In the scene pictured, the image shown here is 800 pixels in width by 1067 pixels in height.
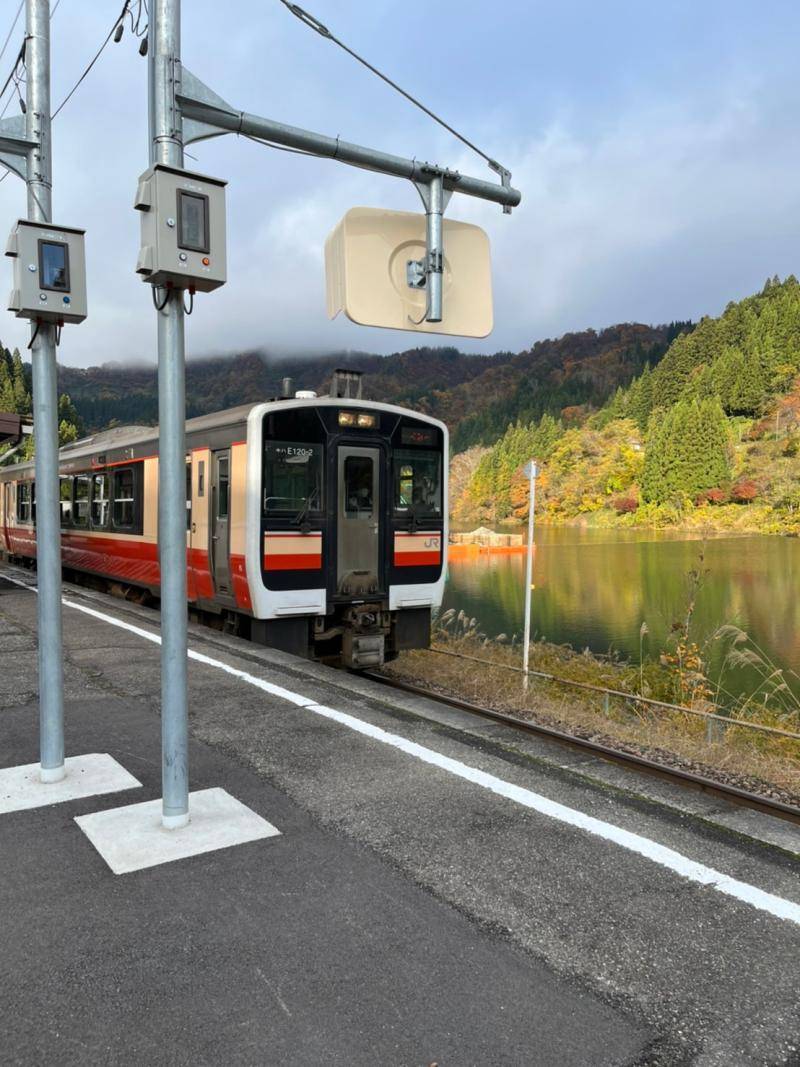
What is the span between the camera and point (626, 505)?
76.2 metres

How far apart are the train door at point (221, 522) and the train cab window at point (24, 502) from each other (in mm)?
12547

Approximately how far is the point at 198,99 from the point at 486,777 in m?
3.93

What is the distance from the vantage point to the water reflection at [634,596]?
1873cm

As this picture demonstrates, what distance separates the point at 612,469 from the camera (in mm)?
83312

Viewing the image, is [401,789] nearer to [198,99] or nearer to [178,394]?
[178,394]

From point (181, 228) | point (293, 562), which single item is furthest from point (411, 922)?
point (293, 562)

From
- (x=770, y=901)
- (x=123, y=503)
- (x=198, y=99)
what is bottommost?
(x=770, y=901)

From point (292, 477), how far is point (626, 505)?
71201mm

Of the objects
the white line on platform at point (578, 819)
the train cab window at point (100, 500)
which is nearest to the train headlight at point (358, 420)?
the white line on platform at point (578, 819)

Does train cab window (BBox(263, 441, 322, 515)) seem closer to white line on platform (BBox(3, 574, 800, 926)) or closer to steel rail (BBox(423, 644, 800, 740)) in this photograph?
white line on platform (BBox(3, 574, 800, 926))

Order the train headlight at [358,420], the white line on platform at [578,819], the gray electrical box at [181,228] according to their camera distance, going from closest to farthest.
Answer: the white line on platform at [578,819] → the gray electrical box at [181,228] → the train headlight at [358,420]

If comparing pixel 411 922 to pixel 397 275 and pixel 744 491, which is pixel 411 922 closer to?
pixel 397 275

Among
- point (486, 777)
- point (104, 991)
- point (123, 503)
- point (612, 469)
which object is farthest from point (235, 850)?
point (612, 469)

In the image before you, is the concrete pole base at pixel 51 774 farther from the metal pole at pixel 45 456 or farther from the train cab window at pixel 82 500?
the train cab window at pixel 82 500
